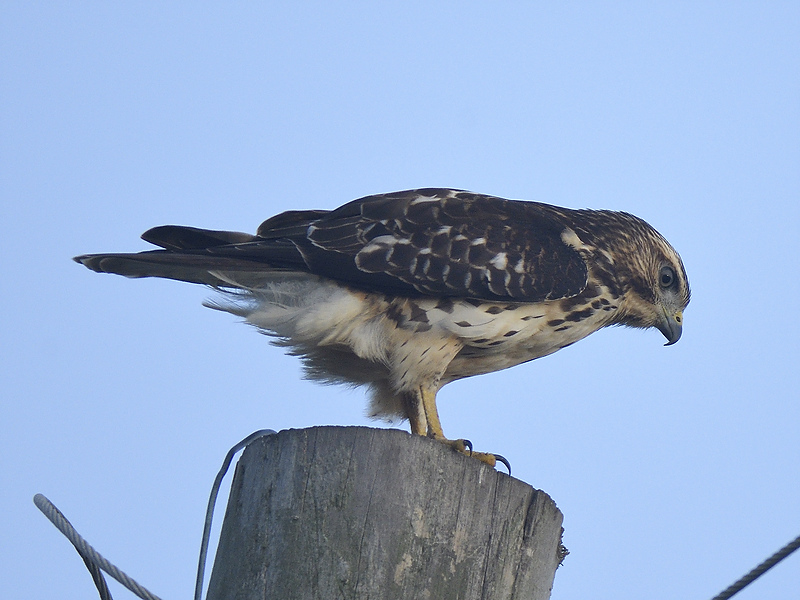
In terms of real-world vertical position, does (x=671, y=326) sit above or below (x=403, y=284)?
above

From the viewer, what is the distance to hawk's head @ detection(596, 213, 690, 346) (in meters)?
6.18

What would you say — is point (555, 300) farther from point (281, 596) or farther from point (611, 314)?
point (281, 596)

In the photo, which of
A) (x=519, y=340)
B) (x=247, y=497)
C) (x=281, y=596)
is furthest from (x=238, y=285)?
(x=281, y=596)

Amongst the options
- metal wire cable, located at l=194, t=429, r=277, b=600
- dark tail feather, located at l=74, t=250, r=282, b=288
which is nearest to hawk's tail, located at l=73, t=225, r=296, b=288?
dark tail feather, located at l=74, t=250, r=282, b=288

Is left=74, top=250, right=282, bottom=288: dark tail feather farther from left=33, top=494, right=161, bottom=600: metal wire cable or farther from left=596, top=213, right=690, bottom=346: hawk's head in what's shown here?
left=596, top=213, right=690, bottom=346: hawk's head

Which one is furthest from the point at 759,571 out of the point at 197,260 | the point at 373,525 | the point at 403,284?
the point at 197,260

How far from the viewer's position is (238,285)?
17.2ft

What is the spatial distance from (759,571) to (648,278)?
338 centimetres

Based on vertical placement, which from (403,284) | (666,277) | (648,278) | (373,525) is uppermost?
(666,277)

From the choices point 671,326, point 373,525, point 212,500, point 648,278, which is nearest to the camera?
point 373,525

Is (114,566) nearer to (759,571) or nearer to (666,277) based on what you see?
(759,571)

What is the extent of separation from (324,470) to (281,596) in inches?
16.4

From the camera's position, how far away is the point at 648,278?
6.31m

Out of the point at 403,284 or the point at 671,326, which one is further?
the point at 671,326
